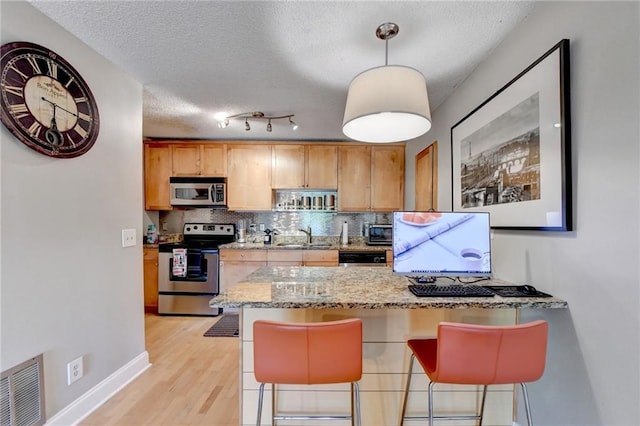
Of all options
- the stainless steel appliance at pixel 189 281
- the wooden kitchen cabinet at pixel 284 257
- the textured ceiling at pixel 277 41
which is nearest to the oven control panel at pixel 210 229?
the stainless steel appliance at pixel 189 281

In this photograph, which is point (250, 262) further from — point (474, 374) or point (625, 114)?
point (625, 114)

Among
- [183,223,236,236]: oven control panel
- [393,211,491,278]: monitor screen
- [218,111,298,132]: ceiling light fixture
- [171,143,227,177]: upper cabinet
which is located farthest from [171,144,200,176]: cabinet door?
[393,211,491,278]: monitor screen

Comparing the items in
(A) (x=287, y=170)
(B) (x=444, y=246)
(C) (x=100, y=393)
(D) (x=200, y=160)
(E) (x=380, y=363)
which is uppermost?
(D) (x=200, y=160)

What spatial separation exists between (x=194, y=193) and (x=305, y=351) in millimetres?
3372

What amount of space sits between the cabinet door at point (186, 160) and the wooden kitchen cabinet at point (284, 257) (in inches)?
62.2

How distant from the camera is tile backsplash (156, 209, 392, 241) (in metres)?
4.26

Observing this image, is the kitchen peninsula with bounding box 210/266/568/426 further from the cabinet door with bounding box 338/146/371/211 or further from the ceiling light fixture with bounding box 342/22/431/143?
the cabinet door with bounding box 338/146/371/211

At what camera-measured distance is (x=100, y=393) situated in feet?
6.21

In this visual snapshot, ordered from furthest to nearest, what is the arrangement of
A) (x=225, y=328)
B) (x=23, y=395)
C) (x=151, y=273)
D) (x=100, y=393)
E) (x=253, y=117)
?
(x=151, y=273) → (x=225, y=328) → (x=253, y=117) → (x=100, y=393) → (x=23, y=395)

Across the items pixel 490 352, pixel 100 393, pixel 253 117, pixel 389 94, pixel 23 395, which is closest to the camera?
pixel 490 352

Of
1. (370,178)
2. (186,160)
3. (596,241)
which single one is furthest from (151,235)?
(596,241)

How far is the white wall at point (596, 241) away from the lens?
39.7 inches

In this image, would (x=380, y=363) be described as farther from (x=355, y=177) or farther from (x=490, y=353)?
(x=355, y=177)

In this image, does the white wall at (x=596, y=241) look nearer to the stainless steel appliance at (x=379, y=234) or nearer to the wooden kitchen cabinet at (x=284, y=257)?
the stainless steel appliance at (x=379, y=234)
